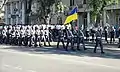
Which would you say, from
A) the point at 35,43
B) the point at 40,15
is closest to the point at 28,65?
the point at 35,43

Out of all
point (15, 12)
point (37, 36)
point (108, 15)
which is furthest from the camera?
point (15, 12)

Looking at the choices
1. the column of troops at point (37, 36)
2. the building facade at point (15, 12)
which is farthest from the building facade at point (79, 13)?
the column of troops at point (37, 36)

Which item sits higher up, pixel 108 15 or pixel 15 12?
pixel 15 12

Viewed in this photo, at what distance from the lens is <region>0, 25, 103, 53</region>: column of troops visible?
2677cm

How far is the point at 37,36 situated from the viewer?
30.8 meters

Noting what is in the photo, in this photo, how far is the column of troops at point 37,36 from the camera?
26.8 m

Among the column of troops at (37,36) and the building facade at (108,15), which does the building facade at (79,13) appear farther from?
the column of troops at (37,36)

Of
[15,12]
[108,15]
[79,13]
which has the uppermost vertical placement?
[15,12]

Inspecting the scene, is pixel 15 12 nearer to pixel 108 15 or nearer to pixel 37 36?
pixel 108 15

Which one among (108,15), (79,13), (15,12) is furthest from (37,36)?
(15,12)

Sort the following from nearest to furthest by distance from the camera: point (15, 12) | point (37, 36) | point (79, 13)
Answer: point (37, 36) < point (79, 13) < point (15, 12)

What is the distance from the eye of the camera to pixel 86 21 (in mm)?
57156

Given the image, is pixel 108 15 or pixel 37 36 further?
pixel 108 15

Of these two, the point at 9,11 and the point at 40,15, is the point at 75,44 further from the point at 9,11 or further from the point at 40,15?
the point at 9,11
